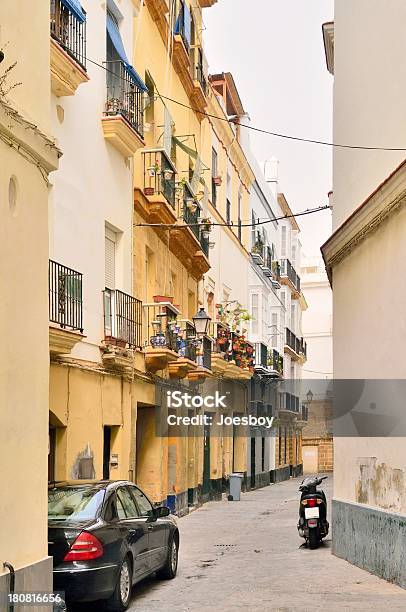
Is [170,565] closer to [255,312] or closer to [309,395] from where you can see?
[255,312]

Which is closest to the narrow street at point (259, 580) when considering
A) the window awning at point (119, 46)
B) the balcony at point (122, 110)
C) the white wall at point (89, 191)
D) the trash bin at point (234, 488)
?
the white wall at point (89, 191)

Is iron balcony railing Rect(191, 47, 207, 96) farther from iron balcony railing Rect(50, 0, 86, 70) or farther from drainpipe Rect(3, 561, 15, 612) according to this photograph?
drainpipe Rect(3, 561, 15, 612)

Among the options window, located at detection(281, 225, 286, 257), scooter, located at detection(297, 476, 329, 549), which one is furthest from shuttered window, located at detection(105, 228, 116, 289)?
window, located at detection(281, 225, 286, 257)

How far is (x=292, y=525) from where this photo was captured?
21.1m

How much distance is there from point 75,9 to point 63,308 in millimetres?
4384

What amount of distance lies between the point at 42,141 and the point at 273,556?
29.8 feet

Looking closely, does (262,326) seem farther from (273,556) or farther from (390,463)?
(390,463)

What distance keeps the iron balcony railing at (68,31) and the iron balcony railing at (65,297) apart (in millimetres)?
3021

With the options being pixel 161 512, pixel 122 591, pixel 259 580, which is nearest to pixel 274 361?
pixel 259 580

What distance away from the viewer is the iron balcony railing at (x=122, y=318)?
55.1ft

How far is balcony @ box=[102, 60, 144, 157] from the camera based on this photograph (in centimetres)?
1672

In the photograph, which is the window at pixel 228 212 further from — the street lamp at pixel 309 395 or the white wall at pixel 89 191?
the street lamp at pixel 309 395

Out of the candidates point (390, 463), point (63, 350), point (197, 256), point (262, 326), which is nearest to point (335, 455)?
point (390, 463)

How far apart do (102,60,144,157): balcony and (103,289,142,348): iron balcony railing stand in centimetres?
267
